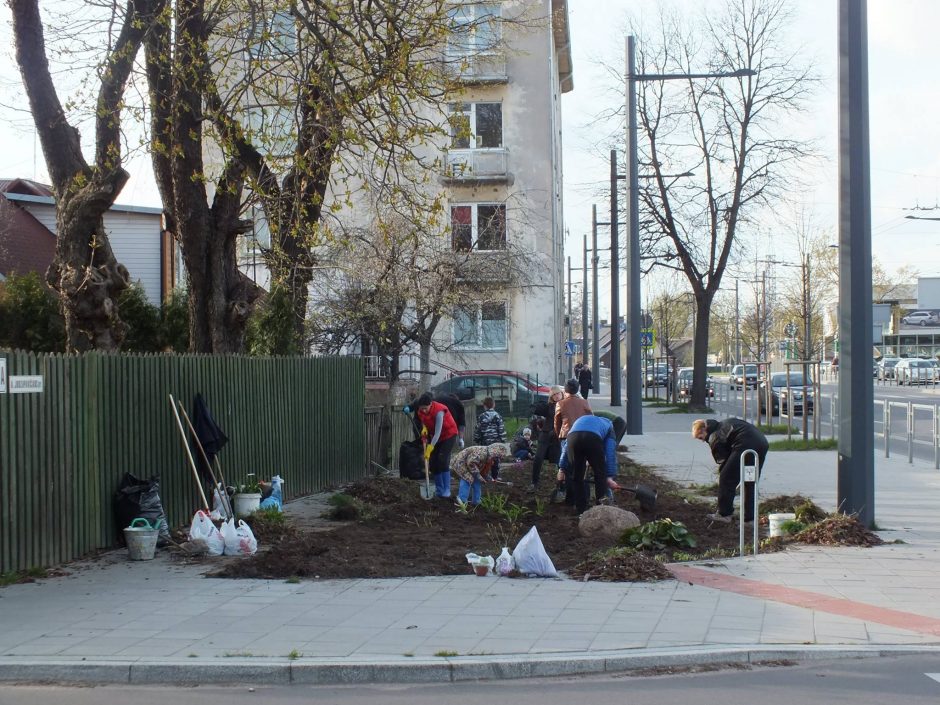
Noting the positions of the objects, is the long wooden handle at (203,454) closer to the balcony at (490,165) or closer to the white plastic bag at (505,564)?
the white plastic bag at (505,564)

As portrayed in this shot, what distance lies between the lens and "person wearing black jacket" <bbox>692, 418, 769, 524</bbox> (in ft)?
38.2

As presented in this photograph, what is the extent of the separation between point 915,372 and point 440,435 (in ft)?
200

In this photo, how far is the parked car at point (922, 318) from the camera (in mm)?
97562

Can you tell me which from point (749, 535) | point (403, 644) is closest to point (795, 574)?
point (749, 535)

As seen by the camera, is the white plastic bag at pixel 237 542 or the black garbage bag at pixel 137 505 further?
the black garbage bag at pixel 137 505

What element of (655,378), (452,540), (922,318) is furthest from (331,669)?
(922,318)

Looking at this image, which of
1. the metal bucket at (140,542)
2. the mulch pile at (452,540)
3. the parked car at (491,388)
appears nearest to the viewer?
the mulch pile at (452,540)

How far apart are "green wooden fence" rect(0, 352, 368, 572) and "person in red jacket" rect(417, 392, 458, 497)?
214 centimetres

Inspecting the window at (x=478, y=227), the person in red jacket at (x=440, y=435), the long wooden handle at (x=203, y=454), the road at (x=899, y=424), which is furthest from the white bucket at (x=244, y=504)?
the road at (x=899, y=424)

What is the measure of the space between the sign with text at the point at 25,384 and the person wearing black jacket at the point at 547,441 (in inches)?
298

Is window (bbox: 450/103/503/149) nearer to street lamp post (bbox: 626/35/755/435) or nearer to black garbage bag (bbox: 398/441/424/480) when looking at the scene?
street lamp post (bbox: 626/35/755/435)

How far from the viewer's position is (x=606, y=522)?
10914 mm

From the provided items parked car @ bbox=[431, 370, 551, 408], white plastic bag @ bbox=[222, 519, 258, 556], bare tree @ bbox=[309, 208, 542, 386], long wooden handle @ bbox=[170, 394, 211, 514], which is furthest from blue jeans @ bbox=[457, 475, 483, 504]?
parked car @ bbox=[431, 370, 551, 408]

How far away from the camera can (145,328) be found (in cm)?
2423
